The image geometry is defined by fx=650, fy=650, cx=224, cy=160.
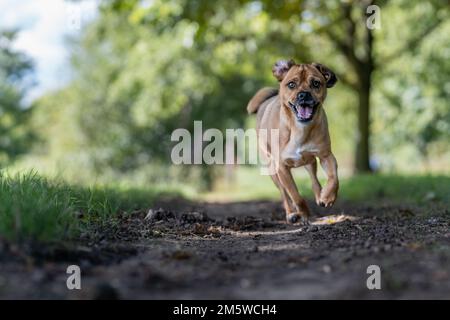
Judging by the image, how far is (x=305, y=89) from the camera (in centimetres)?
668

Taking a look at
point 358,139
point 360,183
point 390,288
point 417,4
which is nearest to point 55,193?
point 390,288

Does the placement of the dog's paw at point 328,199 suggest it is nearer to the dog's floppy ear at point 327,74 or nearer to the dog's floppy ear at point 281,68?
the dog's floppy ear at point 327,74

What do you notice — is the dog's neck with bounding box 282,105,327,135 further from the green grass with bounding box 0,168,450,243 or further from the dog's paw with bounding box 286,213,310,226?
the green grass with bounding box 0,168,450,243

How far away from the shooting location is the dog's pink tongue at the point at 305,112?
6711 millimetres

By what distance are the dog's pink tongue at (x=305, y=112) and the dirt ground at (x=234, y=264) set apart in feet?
4.22

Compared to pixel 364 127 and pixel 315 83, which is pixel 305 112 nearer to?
pixel 315 83

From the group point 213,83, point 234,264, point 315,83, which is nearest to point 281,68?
point 315,83

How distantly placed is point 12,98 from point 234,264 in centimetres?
2953

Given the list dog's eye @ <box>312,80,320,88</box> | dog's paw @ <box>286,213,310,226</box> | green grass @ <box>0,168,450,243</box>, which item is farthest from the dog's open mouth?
green grass @ <box>0,168,450,243</box>

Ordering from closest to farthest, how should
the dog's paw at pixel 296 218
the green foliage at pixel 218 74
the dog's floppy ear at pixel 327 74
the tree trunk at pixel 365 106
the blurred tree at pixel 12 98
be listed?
the dog's floppy ear at pixel 327 74 < the dog's paw at pixel 296 218 < the green foliage at pixel 218 74 < the tree trunk at pixel 365 106 < the blurred tree at pixel 12 98

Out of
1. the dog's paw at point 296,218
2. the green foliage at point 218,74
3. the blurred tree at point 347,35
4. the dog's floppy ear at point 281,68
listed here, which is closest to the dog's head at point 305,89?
the dog's floppy ear at point 281,68

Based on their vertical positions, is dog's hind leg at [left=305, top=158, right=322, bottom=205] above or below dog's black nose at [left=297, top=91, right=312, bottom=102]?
below

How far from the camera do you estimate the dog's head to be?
6.66m
